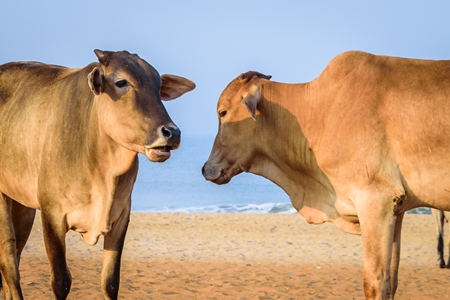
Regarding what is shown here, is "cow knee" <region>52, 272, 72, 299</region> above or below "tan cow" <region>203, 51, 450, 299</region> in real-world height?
below

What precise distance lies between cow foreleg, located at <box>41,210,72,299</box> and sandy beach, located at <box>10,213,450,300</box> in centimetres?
241

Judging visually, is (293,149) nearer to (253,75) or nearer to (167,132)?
(253,75)

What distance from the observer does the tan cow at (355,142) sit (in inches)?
245

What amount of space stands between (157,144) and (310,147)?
1.81 meters

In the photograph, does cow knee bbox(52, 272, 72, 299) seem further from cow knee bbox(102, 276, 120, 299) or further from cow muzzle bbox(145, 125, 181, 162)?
cow muzzle bbox(145, 125, 181, 162)

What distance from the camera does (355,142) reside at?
21.0ft

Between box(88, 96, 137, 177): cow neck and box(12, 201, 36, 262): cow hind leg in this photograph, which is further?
box(12, 201, 36, 262): cow hind leg

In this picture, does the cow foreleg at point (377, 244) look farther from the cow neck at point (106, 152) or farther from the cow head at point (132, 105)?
the cow neck at point (106, 152)

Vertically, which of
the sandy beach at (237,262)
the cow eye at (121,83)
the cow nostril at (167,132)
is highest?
the cow eye at (121,83)

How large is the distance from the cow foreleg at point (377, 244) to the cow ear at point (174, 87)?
5.42 ft

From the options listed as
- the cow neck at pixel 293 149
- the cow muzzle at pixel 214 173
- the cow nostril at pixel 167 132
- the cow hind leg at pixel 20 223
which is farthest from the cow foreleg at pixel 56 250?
the cow neck at pixel 293 149

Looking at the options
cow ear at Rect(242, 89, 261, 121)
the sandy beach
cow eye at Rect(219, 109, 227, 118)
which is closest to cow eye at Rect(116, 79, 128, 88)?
cow ear at Rect(242, 89, 261, 121)

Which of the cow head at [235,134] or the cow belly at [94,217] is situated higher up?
the cow head at [235,134]

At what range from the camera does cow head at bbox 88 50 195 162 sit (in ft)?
18.2
